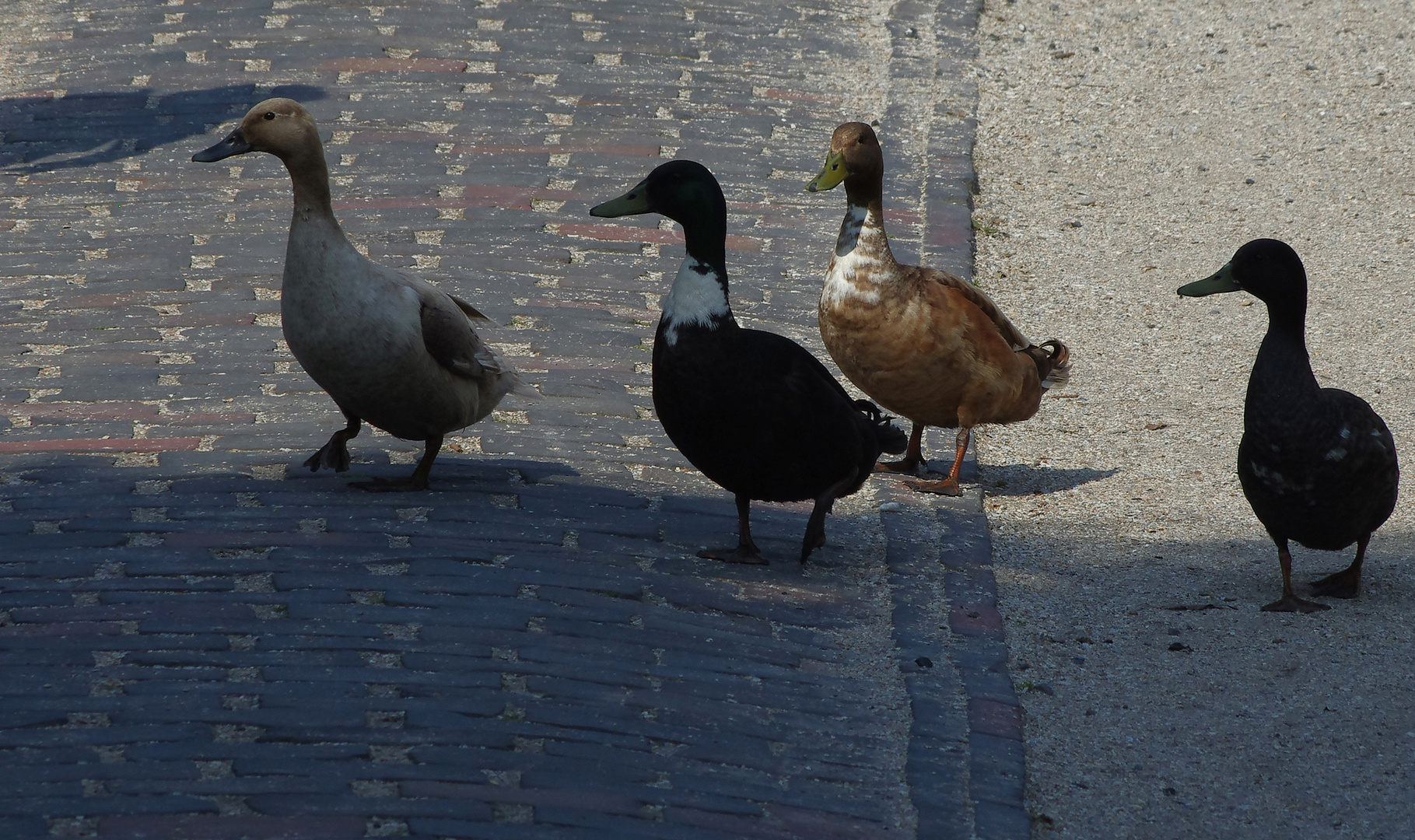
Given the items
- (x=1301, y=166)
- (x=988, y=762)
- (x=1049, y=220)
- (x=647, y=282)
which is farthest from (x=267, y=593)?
(x=1301, y=166)

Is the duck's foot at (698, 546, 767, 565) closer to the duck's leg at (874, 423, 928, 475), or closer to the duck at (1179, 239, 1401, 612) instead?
the duck's leg at (874, 423, 928, 475)

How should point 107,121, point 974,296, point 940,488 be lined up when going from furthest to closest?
point 107,121, point 974,296, point 940,488

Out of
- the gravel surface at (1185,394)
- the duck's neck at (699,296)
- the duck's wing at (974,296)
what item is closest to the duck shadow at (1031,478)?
the gravel surface at (1185,394)

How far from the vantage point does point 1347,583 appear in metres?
4.68

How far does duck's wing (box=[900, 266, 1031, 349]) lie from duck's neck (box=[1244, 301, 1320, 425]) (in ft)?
3.66

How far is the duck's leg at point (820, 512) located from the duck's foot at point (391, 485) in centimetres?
135

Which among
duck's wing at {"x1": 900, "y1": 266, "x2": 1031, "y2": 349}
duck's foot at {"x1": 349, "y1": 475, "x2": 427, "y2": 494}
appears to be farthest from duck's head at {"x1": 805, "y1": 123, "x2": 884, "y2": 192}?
duck's foot at {"x1": 349, "y1": 475, "x2": 427, "y2": 494}

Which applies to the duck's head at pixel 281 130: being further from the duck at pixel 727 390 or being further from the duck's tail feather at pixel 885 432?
the duck's tail feather at pixel 885 432

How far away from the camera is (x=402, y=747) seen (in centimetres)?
339

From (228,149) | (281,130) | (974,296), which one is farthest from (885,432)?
(228,149)

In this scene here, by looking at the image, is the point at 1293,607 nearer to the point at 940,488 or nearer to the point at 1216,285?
the point at 1216,285

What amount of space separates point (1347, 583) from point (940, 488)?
1445 mm

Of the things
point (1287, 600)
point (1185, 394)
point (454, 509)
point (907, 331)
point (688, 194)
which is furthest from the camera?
point (1185, 394)

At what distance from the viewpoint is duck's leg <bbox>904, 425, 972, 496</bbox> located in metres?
5.42
